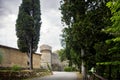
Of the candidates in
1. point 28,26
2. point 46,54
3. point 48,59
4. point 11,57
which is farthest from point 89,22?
point 46,54

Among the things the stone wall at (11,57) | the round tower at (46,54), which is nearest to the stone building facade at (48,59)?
the round tower at (46,54)

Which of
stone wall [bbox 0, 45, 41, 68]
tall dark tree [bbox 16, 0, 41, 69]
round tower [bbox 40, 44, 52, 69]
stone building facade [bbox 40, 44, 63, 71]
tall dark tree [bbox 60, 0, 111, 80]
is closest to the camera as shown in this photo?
tall dark tree [bbox 60, 0, 111, 80]

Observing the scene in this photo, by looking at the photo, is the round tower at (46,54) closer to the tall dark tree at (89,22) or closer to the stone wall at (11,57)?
the stone wall at (11,57)

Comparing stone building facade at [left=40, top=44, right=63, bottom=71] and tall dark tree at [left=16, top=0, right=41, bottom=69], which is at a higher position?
tall dark tree at [left=16, top=0, right=41, bottom=69]

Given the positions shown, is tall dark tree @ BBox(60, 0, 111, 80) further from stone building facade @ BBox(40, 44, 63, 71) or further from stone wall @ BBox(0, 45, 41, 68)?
stone building facade @ BBox(40, 44, 63, 71)

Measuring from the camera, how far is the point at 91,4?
1970 centimetres

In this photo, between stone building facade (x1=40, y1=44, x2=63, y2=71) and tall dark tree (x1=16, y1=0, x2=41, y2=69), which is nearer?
tall dark tree (x1=16, y1=0, x2=41, y2=69)

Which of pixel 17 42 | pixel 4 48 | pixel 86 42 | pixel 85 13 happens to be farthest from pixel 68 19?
pixel 17 42

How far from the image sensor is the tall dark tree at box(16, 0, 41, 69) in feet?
119

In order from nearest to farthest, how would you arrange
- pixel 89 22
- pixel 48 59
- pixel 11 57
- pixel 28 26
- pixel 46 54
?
pixel 89 22 < pixel 11 57 < pixel 28 26 < pixel 48 59 < pixel 46 54

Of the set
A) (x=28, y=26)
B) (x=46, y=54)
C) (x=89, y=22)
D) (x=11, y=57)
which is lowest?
(x=11, y=57)

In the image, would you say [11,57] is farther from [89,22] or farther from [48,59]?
[48,59]

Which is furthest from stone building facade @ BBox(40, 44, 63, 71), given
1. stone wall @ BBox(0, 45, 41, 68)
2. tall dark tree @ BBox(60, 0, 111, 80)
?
tall dark tree @ BBox(60, 0, 111, 80)

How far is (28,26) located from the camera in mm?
36062
